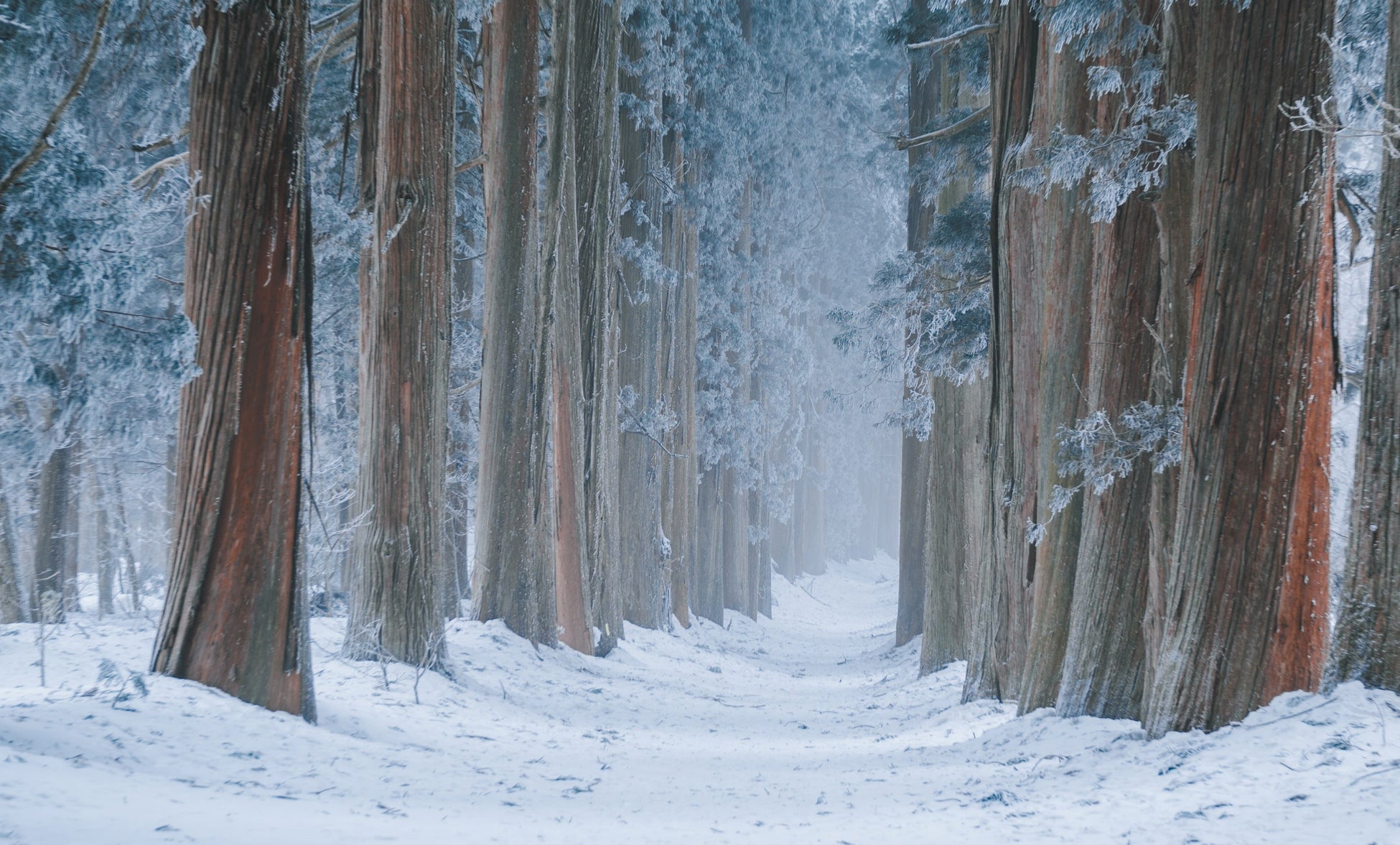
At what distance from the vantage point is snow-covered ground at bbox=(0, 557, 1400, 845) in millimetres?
3447

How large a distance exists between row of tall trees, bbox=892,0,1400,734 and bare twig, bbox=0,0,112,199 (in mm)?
5288

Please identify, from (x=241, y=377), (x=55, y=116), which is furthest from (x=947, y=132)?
(x=55, y=116)

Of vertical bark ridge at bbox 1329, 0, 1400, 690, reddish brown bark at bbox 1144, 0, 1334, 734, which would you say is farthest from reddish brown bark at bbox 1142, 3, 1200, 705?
vertical bark ridge at bbox 1329, 0, 1400, 690

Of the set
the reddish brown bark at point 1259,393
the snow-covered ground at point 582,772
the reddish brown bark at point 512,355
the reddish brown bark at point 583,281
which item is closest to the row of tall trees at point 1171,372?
the reddish brown bark at point 1259,393

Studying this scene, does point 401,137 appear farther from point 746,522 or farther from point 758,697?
point 746,522

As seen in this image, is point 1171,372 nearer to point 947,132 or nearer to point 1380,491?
point 1380,491

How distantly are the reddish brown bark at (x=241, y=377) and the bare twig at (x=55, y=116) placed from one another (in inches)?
23.0

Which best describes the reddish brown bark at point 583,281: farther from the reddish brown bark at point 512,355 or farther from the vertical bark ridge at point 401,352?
the vertical bark ridge at point 401,352

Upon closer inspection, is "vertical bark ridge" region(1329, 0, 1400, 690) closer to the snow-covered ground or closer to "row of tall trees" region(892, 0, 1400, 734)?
"row of tall trees" region(892, 0, 1400, 734)

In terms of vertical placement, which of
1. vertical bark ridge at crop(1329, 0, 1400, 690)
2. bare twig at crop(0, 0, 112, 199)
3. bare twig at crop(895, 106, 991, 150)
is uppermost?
bare twig at crop(895, 106, 991, 150)

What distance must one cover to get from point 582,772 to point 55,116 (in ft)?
14.4

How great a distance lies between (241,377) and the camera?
4.95m

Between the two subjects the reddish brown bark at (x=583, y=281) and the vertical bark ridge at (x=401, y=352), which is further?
the reddish brown bark at (x=583, y=281)

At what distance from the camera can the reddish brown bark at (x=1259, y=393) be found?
4.47 meters
